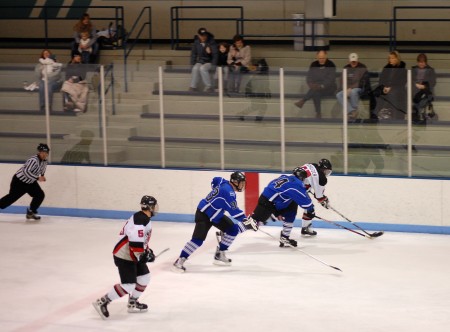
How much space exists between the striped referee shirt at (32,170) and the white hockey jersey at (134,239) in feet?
14.5

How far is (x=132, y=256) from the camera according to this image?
9.41 meters

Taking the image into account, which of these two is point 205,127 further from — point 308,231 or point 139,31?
point 139,31

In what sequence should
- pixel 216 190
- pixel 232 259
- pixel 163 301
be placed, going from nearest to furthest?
pixel 163 301
pixel 216 190
pixel 232 259

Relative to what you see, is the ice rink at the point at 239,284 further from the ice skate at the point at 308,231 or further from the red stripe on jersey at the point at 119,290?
the red stripe on jersey at the point at 119,290

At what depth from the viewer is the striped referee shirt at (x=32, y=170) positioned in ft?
44.7

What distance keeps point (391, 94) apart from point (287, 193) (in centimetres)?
201

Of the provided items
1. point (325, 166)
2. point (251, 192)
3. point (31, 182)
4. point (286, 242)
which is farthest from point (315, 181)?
point (31, 182)

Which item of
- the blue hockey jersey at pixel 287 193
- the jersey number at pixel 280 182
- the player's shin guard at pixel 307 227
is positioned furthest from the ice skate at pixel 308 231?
the jersey number at pixel 280 182

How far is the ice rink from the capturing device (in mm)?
9430

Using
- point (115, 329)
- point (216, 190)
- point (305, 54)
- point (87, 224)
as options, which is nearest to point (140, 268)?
point (115, 329)

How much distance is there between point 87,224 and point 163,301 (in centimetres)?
381

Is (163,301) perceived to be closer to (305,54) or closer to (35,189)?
(35,189)

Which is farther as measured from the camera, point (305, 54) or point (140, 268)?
point (305, 54)

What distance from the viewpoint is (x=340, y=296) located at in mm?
10203
